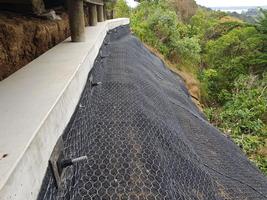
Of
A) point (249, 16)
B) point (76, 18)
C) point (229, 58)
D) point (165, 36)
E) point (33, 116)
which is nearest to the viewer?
point (33, 116)

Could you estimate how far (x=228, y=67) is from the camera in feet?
47.5

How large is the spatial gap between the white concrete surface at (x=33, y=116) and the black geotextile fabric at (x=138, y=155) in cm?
11

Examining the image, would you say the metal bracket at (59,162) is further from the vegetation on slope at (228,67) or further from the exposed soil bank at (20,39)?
the vegetation on slope at (228,67)

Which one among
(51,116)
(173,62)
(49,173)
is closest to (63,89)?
(51,116)

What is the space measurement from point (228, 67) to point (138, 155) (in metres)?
13.4

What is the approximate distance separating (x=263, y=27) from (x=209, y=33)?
468 centimetres

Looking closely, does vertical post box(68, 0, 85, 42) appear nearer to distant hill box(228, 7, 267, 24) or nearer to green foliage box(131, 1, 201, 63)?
green foliage box(131, 1, 201, 63)

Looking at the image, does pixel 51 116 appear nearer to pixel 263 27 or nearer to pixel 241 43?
pixel 241 43

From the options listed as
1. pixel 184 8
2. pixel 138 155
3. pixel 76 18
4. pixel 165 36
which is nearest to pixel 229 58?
pixel 165 36

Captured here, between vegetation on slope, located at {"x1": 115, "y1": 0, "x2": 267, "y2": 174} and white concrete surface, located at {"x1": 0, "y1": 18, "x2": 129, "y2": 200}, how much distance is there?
6209 millimetres

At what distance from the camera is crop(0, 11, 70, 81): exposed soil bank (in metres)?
2.29

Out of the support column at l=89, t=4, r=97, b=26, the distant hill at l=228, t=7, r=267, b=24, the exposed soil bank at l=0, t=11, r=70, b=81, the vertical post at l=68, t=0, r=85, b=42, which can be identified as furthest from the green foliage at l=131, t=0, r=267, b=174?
the exposed soil bank at l=0, t=11, r=70, b=81

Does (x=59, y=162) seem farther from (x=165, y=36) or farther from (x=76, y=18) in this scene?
(x=165, y=36)

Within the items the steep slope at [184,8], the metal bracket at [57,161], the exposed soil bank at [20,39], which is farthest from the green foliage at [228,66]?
the metal bracket at [57,161]
